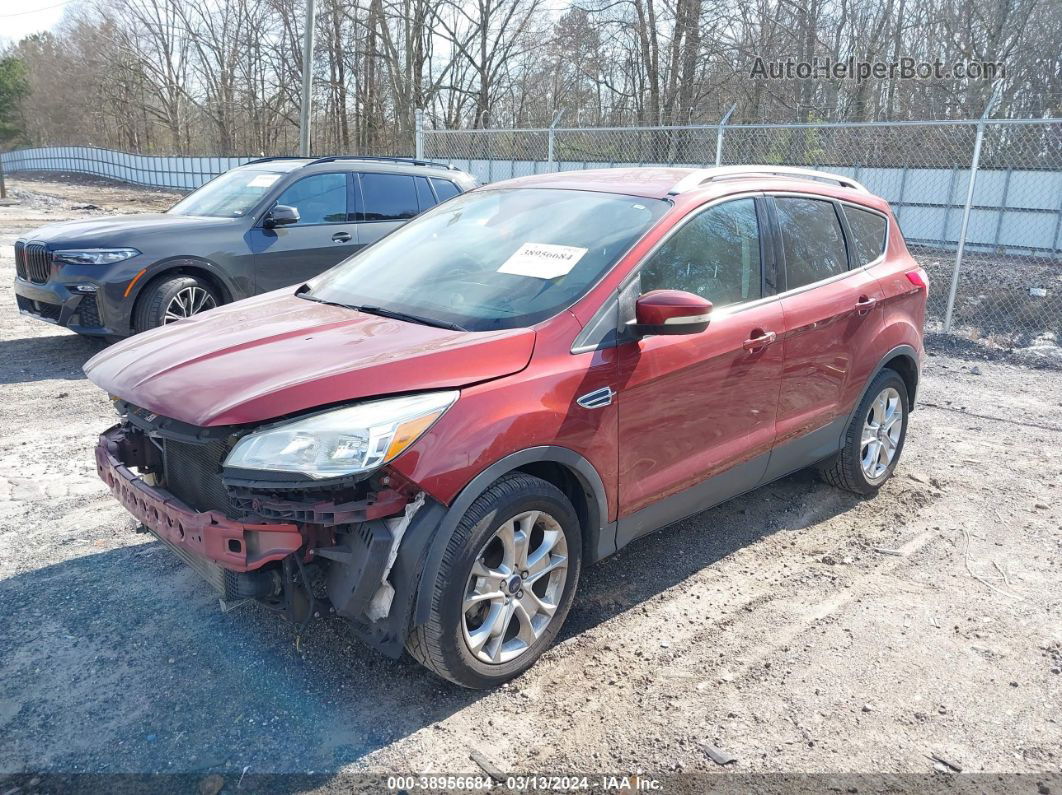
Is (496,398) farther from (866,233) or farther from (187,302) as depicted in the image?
(187,302)

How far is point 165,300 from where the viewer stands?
7047mm

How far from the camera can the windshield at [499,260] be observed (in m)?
3.23

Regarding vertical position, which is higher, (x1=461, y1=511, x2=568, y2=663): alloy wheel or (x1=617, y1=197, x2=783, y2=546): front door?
(x1=617, y1=197, x2=783, y2=546): front door

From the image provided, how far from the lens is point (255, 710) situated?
283 cm

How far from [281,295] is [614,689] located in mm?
2394

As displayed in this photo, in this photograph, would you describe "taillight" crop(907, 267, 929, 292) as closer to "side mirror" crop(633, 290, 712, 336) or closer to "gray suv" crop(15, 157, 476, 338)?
"side mirror" crop(633, 290, 712, 336)

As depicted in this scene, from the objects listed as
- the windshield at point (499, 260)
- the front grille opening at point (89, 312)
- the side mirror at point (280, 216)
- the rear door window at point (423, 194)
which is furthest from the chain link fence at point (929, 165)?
the windshield at point (499, 260)

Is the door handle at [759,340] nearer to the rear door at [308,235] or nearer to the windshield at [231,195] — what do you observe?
the rear door at [308,235]

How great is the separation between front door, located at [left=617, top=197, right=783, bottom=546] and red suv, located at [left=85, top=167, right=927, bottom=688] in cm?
1

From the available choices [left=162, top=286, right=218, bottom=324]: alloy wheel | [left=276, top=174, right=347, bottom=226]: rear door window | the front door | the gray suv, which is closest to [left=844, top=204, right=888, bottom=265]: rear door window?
the front door

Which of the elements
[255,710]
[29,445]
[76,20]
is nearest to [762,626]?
[255,710]

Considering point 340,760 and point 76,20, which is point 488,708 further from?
point 76,20

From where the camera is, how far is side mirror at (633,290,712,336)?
310 centimetres

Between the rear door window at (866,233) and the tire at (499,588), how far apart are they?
8.63ft
